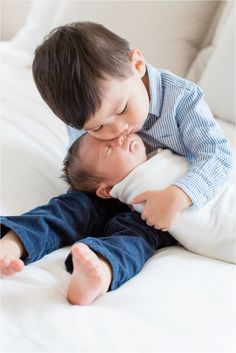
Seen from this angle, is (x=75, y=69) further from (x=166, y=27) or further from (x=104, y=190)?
(x=166, y=27)

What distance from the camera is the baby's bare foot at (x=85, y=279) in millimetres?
707

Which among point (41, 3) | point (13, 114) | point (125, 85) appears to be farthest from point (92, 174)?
point (41, 3)

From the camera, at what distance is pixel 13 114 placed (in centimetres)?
141

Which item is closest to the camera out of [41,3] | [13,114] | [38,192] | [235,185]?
[235,185]

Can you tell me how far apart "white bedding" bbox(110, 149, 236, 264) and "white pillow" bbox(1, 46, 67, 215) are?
212 millimetres

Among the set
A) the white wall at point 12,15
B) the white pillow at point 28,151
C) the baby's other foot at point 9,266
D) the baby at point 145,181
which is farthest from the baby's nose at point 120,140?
the white wall at point 12,15

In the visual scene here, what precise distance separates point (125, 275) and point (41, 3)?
1537mm

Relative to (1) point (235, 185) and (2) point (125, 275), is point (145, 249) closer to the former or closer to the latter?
(2) point (125, 275)

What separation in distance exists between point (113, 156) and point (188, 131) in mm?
170

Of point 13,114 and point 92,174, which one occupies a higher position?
point 92,174

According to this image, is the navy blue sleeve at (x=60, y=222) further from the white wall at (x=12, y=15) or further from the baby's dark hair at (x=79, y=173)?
the white wall at (x=12, y=15)

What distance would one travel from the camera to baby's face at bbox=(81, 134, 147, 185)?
38.3 inches

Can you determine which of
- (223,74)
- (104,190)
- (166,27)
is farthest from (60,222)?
(166,27)

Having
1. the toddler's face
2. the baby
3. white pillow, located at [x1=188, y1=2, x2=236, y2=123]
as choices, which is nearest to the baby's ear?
the baby
